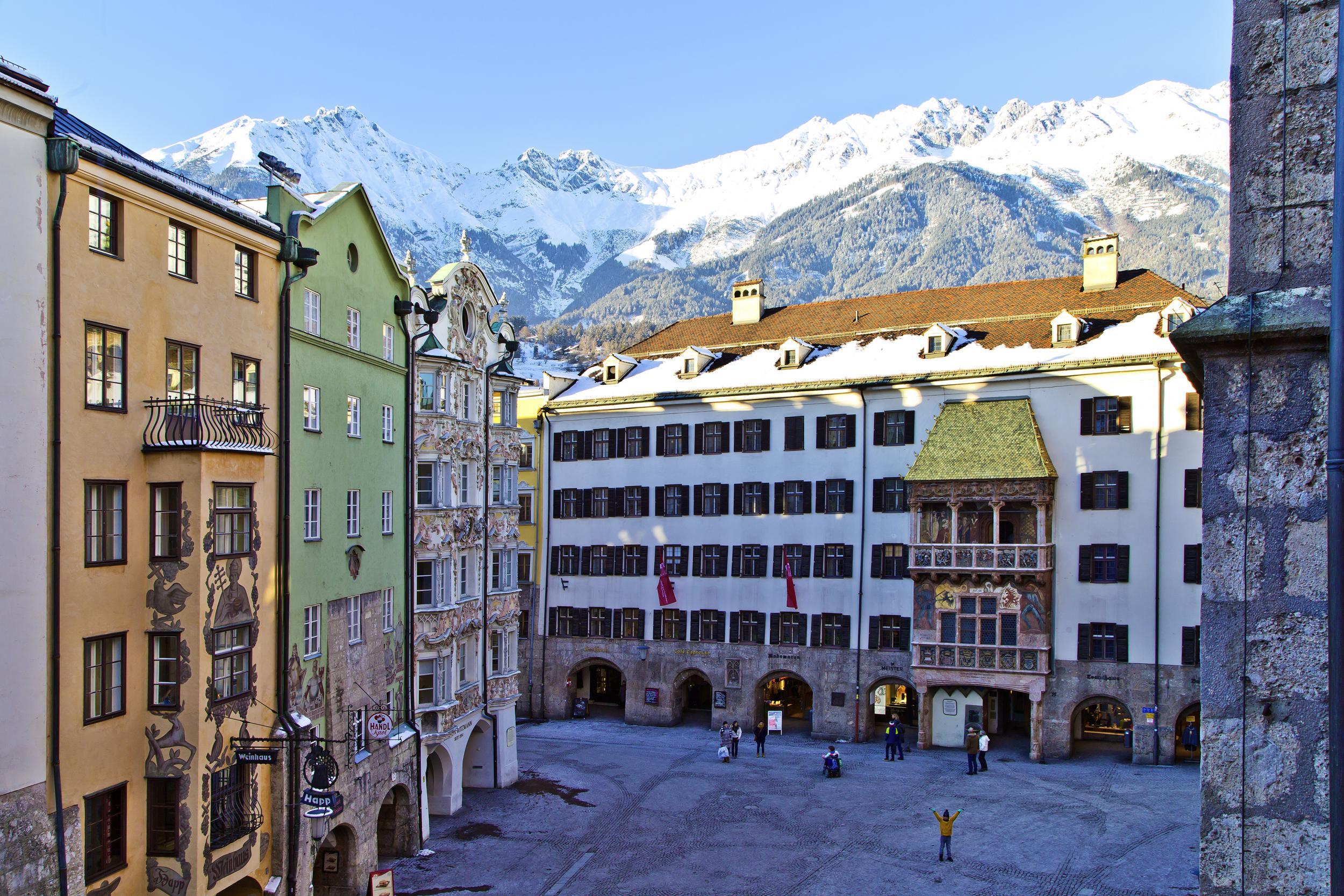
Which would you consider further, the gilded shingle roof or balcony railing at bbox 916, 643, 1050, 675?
the gilded shingle roof

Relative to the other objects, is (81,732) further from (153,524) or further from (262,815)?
(262,815)

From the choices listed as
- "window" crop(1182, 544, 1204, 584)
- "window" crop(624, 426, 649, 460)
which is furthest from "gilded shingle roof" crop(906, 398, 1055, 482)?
"window" crop(624, 426, 649, 460)

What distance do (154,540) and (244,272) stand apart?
23.8 feet

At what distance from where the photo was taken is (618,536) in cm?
5675

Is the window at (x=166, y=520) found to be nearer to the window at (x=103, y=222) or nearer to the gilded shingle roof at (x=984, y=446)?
the window at (x=103, y=222)

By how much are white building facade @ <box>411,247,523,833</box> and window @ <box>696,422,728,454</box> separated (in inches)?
545

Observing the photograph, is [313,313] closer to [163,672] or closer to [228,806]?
[163,672]

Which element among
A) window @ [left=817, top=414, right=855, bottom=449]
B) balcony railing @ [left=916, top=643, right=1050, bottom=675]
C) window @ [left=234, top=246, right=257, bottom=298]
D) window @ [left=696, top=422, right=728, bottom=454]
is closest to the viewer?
window @ [left=234, top=246, right=257, bottom=298]

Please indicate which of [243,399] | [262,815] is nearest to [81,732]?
[262,815]

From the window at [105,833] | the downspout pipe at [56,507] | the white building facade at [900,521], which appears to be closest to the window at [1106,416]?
the white building facade at [900,521]

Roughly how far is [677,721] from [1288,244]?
52.4 m

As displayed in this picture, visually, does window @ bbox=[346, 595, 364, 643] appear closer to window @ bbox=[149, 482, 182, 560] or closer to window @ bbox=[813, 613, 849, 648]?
window @ bbox=[149, 482, 182, 560]

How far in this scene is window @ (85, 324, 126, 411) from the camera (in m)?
19.9

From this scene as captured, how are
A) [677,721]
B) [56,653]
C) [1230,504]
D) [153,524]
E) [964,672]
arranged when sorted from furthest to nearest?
[677,721], [964,672], [153,524], [56,653], [1230,504]
